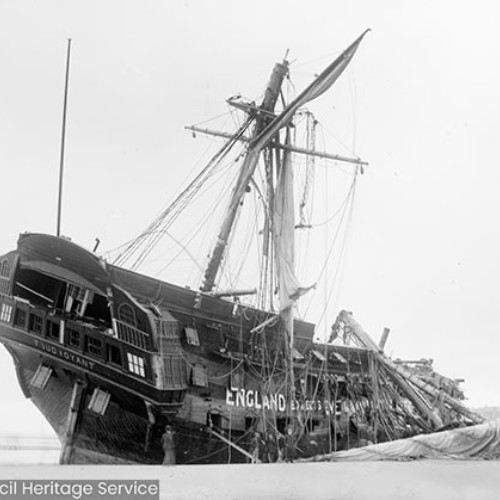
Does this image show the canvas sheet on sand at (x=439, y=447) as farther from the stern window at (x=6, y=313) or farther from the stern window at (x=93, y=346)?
the stern window at (x=6, y=313)

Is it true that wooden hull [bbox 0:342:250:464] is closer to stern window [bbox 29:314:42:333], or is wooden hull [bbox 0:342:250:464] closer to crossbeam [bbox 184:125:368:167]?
stern window [bbox 29:314:42:333]

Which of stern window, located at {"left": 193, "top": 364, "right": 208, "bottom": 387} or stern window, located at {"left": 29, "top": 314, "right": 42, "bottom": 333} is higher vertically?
stern window, located at {"left": 29, "top": 314, "right": 42, "bottom": 333}

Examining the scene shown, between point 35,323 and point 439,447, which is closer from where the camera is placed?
point 439,447

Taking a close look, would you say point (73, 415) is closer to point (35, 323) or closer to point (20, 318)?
point (35, 323)

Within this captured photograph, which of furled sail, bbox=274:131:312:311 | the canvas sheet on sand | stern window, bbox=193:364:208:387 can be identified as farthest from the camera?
furled sail, bbox=274:131:312:311

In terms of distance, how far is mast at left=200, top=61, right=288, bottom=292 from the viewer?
1491cm

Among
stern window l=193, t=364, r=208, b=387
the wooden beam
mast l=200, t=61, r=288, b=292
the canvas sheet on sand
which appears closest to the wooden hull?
the wooden beam

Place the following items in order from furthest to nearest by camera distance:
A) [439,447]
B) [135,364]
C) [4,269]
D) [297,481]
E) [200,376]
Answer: [200,376] → [4,269] → [135,364] → [439,447] → [297,481]

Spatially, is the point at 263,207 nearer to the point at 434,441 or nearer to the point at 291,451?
the point at 291,451

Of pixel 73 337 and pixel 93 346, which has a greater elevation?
pixel 73 337

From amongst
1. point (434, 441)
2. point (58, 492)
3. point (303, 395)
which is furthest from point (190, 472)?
point (303, 395)

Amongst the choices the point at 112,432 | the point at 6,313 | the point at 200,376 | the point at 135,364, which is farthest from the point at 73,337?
the point at 200,376

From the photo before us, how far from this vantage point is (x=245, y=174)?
16250mm

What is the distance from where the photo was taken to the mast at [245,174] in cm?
1491
